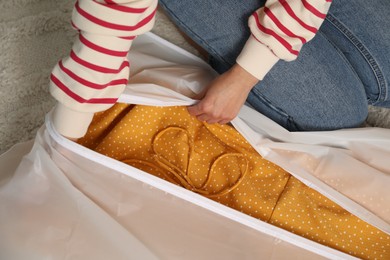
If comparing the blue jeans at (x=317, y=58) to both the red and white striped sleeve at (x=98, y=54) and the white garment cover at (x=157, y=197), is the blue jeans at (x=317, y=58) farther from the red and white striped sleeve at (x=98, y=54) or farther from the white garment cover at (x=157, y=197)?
the red and white striped sleeve at (x=98, y=54)

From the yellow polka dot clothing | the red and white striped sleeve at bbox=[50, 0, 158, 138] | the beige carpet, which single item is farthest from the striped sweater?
the beige carpet

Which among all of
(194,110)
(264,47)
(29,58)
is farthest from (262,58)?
(29,58)

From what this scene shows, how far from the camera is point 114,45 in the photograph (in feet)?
1.94

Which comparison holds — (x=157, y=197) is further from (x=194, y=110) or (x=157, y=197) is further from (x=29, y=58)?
(x=29, y=58)

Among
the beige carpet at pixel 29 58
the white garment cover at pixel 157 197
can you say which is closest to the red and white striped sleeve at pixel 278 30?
the white garment cover at pixel 157 197

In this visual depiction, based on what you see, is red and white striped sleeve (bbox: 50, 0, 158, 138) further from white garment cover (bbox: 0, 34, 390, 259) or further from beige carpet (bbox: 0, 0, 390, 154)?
beige carpet (bbox: 0, 0, 390, 154)

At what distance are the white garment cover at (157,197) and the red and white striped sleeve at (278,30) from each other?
0.36 ft

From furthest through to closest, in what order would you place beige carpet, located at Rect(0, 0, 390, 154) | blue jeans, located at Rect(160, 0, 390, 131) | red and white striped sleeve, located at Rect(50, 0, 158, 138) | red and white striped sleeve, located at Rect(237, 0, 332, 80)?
beige carpet, located at Rect(0, 0, 390, 154), blue jeans, located at Rect(160, 0, 390, 131), red and white striped sleeve, located at Rect(237, 0, 332, 80), red and white striped sleeve, located at Rect(50, 0, 158, 138)

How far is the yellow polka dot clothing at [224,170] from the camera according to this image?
759 mm

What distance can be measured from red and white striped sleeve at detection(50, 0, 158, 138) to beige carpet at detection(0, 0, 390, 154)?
11.4 inches

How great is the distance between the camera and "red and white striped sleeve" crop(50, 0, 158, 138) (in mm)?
570

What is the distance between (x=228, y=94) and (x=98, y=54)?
21 cm

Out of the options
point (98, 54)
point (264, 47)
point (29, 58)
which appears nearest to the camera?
point (98, 54)

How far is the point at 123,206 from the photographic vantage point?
691 millimetres
